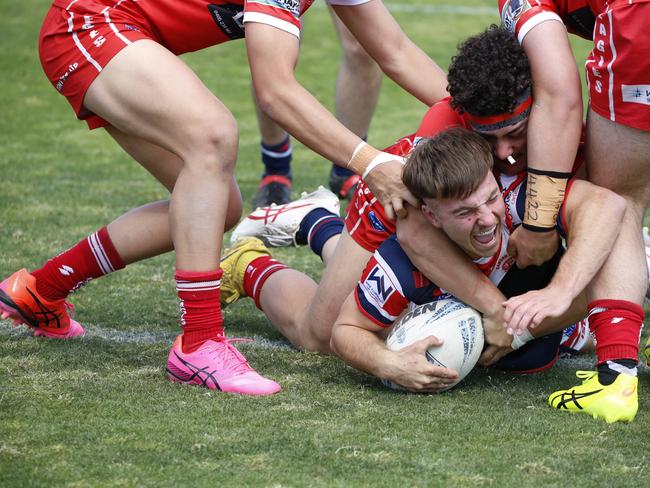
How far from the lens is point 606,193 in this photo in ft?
11.8

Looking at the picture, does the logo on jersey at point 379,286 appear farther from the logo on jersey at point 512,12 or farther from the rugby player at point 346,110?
the rugby player at point 346,110

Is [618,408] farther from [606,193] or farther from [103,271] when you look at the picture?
[103,271]

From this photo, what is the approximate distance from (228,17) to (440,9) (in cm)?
1242

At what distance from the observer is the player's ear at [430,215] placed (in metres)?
3.66

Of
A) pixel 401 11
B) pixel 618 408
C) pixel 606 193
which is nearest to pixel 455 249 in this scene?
pixel 606 193

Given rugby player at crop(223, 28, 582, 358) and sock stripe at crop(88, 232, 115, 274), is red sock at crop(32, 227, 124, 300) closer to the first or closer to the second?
sock stripe at crop(88, 232, 115, 274)

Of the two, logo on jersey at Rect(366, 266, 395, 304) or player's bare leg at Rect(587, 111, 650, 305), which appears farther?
logo on jersey at Rect(366, 266, 395, 304)

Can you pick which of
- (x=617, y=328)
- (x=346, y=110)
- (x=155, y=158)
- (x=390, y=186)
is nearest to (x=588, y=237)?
(x=617, y=328)

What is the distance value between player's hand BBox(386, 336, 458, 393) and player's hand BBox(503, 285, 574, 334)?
0.94 ft

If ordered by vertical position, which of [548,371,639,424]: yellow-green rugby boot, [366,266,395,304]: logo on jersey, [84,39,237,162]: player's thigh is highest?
[84,39,237,162]: player's thigh

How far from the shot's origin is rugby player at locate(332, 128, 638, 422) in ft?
11.5

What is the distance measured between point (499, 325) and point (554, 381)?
13.8 inches

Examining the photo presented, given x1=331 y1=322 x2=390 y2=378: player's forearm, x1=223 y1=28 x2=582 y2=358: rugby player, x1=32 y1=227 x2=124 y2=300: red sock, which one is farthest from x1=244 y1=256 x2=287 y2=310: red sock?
x1=331 y1=322 x2=390 y2=378: player's forearm

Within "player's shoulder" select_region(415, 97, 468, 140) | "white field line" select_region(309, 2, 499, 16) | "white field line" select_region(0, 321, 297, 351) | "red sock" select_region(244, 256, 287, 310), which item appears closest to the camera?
"player's shoulder" select_region(415, 97, 468, 140)
